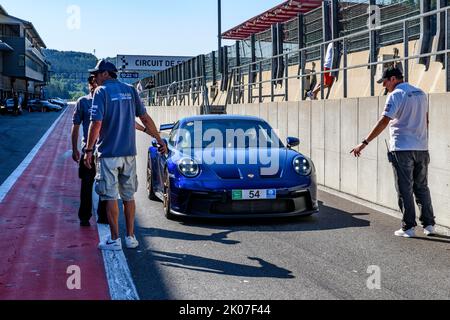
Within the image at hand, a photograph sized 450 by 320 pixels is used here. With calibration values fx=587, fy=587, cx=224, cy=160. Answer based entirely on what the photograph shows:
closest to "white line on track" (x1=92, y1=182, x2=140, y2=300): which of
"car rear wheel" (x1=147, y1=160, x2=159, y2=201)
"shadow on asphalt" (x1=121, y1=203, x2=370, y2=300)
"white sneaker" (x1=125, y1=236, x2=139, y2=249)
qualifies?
"shadow on asphalt" (x1=121, y1=203, x2=370, y2=300)

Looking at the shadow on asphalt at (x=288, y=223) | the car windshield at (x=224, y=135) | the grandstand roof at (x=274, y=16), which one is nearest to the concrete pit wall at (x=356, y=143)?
the shadow on asphalt at (x=288, y=223)

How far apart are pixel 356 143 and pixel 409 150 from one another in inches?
108

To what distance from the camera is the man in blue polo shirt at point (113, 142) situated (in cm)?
550

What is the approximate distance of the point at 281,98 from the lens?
49.9 feet

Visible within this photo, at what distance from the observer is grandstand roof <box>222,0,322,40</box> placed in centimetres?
2988

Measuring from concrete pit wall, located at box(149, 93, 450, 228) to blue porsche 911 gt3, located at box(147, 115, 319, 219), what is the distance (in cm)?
127

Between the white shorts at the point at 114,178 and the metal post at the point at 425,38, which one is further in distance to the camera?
the metal post at the point at 425,38

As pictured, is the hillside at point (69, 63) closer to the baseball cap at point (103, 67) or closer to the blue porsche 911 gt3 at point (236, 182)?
the blue porsche 911 gt3 at point (236, 182)

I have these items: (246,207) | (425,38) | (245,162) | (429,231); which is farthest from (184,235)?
(425,38)

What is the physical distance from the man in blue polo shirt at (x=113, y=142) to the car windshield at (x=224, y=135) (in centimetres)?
211

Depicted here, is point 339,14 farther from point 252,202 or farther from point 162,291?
point 162,291

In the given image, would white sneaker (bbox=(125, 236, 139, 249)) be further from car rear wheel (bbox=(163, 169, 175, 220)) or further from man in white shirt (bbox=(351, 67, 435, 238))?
man in white shirt (bbox=(351, 67, 435, 238))
